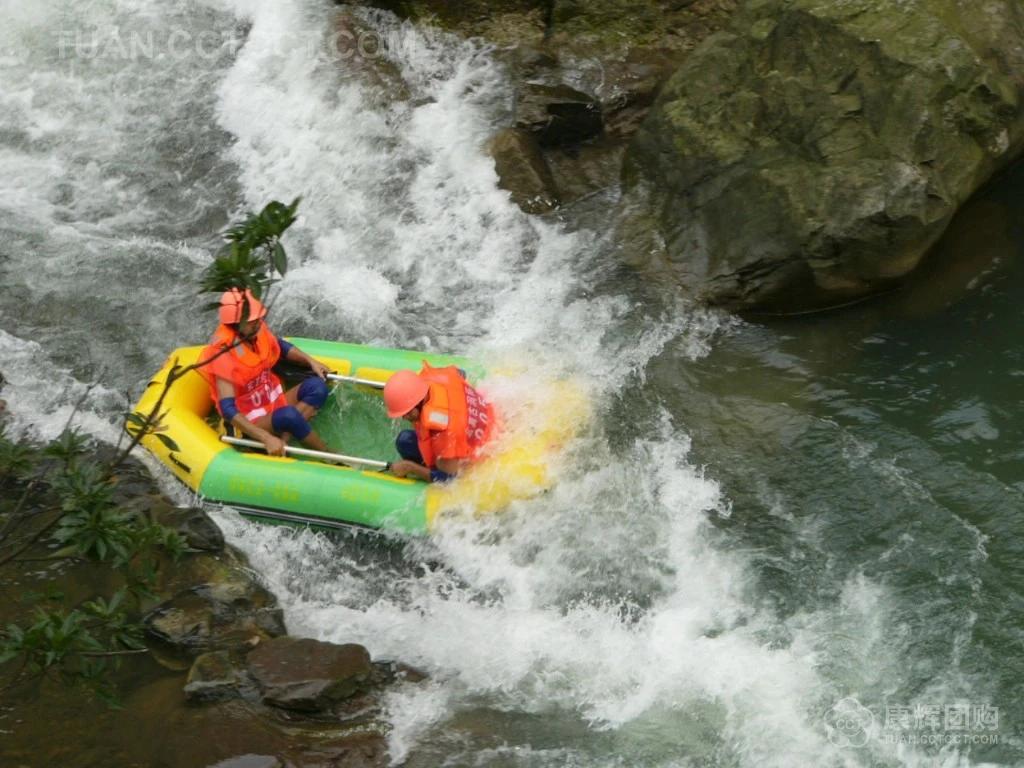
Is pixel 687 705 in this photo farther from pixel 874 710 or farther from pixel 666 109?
pixel 666 109

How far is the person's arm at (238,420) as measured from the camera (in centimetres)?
700

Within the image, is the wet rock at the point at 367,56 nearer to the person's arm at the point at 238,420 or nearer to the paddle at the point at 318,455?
the person's arm at the point at 238,420

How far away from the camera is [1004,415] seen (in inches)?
276

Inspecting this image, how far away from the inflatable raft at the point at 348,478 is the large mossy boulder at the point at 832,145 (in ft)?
6.18

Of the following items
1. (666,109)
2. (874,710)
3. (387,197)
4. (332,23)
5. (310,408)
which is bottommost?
(874,710)

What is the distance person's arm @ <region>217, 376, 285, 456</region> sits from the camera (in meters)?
7.00

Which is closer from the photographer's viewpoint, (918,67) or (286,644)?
(286,644)

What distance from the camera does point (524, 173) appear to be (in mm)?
9227

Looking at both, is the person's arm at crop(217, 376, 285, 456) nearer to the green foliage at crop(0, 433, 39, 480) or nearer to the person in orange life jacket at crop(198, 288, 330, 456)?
the person in orange life jacket at crop(198, 288, 330, 456)

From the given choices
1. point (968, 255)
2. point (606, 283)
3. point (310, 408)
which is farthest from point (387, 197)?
point (968, 255)

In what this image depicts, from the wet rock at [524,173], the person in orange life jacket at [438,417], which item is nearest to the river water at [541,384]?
the wet rock at [524,173]

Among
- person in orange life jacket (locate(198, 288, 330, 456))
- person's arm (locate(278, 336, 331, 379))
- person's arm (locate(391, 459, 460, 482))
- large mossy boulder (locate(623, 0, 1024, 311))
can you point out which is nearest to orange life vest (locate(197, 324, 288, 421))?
person in orange life jacket (locate(198, 288, 330, 456))

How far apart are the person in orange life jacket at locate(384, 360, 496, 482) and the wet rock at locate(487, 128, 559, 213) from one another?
273cm

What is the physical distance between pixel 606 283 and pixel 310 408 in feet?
8.06
